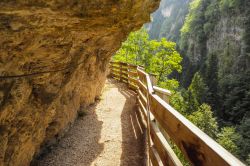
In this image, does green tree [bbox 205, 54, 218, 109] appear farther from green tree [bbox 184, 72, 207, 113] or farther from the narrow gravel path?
the narrow gravel path

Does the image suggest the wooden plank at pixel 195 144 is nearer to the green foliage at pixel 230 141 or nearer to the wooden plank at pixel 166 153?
the wooden plank at pixel 166 153

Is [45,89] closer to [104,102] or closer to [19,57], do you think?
[19,57]

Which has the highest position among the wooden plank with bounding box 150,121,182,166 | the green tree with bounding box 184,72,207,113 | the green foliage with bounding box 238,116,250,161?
the wooden plank with bounding box 150,121,182,166

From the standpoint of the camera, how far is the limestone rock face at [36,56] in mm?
3000

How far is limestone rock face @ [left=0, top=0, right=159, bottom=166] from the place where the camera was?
9.84 ft

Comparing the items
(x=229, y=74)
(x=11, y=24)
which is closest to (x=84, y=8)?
(x=11, y=24)

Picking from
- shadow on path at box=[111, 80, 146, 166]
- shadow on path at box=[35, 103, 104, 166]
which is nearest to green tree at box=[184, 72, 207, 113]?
shadow on path at box=[111, 80, 146, 166]

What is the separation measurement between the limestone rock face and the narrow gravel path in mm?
613

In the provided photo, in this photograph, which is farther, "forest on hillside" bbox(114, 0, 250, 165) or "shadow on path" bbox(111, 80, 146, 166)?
"forest on hillside" bbox(114, 0, 250, 165)

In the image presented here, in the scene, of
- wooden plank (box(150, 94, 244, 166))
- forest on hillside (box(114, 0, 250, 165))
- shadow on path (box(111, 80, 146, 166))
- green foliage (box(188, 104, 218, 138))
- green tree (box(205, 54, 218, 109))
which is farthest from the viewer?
green tree (box(205, 54, 218, 109))

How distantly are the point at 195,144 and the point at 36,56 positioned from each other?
2867mm

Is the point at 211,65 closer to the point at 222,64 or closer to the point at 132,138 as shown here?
the point at 222,64

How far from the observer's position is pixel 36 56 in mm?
3799

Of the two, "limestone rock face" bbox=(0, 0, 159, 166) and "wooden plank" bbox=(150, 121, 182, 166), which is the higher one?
"limestone rock face" bbox=(0, 0, 159, 166)
